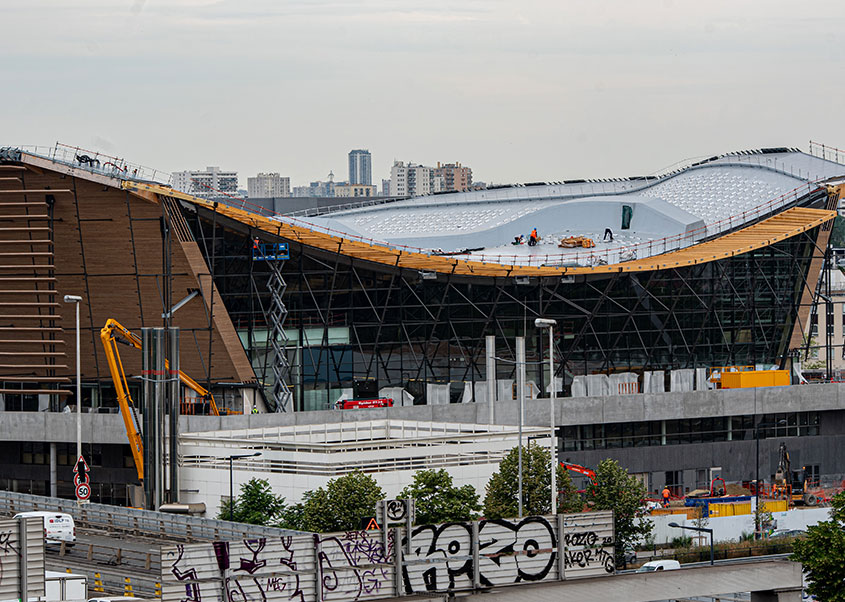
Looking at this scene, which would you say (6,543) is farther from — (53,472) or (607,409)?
(607,409)

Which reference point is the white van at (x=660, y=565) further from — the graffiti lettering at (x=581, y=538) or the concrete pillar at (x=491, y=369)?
the concrete pillar at (x=491, y=369)

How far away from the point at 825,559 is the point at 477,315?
54.9 metres

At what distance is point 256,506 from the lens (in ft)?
217

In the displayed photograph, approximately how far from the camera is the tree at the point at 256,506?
64.5m

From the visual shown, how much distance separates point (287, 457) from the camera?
67312 mm

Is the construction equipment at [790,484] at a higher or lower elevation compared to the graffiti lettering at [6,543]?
lower

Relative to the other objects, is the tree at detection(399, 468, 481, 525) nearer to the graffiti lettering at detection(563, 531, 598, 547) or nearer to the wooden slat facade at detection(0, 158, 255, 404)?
the graffiti lettering at detection(563, 531, 598, 547)

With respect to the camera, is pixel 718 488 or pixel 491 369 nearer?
pixel 491 369

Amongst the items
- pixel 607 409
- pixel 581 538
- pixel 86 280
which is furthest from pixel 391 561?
pixel 607 409

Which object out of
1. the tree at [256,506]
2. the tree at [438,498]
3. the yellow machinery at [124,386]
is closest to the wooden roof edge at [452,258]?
the yellow machinery at [124,386]

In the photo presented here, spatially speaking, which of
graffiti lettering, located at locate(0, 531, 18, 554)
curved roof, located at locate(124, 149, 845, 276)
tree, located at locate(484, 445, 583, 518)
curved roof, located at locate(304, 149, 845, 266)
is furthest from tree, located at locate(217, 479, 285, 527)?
curved roof, located at locate(304, 149, 845, 266)

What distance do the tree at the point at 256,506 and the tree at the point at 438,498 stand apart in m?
6.38

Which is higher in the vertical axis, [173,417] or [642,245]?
[642,245]

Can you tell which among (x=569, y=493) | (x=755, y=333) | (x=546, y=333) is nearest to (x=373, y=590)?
(x=569, y=493)
